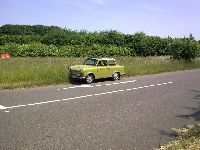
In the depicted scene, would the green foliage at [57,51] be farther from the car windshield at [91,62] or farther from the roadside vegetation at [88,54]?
the car windshield at [91,62]

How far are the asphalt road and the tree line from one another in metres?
20.6

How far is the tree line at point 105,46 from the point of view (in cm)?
3747

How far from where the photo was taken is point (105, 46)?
42.7 metres

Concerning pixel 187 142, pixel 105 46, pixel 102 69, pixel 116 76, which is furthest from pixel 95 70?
pixel 105 46

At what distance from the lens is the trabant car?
19.2 m

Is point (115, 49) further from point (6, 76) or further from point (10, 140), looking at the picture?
point (10, 140)

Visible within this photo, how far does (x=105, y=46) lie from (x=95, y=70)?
2311 cm

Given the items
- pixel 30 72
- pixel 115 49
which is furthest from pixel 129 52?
pixel 30 72

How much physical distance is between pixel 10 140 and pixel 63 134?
1.46 m

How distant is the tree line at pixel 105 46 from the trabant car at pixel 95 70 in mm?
16958

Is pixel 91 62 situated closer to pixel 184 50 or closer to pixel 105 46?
pixel 184 50

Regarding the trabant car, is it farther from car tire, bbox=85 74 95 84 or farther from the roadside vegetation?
the roadside vegetation

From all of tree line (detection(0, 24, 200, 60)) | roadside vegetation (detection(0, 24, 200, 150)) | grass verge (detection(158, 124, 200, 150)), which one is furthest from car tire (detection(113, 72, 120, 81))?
tree line (detection(0, 24, 200, 60))

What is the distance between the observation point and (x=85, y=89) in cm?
1698
